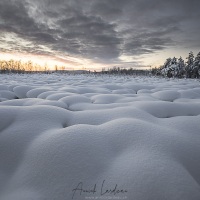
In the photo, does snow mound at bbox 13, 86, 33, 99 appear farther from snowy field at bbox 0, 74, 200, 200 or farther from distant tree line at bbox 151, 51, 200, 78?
distant tree line at bbox 151, 51, 200, 78

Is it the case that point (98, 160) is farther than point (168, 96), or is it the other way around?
point (168, 96)

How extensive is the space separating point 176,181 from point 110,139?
642 mm

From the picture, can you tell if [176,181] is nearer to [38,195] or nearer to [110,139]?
[110,139]

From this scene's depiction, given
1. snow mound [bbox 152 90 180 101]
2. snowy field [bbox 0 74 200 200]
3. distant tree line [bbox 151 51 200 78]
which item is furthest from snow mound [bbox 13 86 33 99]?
distant tree line [bbox 151 51 200 78]

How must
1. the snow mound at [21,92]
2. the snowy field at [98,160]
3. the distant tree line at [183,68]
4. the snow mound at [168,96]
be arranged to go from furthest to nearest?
the distant tree line at [183,68] → the snow mound at [21,92] → the snow mound at [168,96] → the snowy field at [98,160]

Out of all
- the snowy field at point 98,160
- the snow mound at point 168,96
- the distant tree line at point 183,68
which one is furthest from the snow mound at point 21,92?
the distant tree line at point 183,68

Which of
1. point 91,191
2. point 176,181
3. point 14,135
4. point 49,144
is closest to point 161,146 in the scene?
point 176,181

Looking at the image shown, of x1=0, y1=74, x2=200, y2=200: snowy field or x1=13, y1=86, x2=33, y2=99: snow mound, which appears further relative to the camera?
x1=13, y1=86, x2=33, y2=99: snow mound

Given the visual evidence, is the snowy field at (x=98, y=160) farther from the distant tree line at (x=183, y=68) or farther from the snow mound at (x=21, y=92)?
the distant tree line at (x=183, y=68)

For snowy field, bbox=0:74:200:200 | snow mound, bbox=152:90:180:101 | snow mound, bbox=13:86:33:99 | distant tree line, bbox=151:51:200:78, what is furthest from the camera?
distant tree line, bbox=151:51:200:78

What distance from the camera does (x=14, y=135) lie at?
5.65 feet

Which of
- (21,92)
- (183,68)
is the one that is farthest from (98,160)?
(183,68)

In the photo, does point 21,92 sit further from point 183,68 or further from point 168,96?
point 183,68

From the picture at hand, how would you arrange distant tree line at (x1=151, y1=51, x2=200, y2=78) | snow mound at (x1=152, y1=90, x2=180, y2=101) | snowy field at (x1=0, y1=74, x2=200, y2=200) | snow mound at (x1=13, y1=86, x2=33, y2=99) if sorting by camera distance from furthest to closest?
distant tree line at (x1=151, y1=51, x2=200, y2=78), snow mound at (x1=13, y1=86, x2=33, y2=99), snow mound at (x1=152, y1=90, x2=180, y2=101), snowy field at (x1=0, y1=74, x2=200, y2=200)
